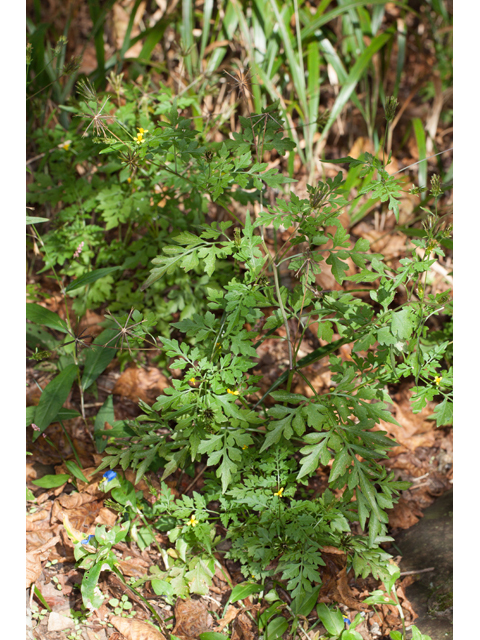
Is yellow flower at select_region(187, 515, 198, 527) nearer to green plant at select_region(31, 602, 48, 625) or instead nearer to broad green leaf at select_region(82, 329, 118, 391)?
green plant at select_region(31, 602, 48, 625)

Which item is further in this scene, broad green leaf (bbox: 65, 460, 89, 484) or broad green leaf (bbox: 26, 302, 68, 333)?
broad green leaf (bbox: 26, 302, 68, 333)

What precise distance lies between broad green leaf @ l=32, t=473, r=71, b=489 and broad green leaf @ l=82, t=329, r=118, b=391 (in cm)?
33

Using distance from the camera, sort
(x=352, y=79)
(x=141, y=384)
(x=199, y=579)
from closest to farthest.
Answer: (x=199, y=579)
(x=141, y=384)
(x=352, y=79)

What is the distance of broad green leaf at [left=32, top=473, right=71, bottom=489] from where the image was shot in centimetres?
164

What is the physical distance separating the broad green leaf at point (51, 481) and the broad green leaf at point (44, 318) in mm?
530

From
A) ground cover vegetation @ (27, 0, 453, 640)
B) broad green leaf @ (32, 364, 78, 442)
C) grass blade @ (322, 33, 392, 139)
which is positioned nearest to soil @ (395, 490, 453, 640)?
ground cover vegetation @ (27, 0, 453, 640)

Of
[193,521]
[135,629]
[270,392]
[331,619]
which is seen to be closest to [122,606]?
[135,629]

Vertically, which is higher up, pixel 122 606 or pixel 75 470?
pixel 75 470

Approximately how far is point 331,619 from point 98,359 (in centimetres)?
118

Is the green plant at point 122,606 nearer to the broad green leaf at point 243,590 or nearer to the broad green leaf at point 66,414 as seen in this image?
the broad green leaf at point 243,590

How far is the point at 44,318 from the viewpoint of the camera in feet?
5.82

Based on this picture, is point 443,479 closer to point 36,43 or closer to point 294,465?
point 294,465

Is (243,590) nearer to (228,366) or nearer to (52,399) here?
(228,366)

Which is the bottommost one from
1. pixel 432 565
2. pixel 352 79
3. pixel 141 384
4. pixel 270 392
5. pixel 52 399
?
pixel 432 565
